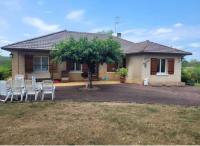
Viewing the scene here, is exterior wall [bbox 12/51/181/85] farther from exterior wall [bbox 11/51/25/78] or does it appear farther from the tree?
the tree

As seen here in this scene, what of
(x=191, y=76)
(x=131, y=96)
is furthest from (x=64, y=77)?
(x=191, y=76)

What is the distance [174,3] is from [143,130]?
16389 mm

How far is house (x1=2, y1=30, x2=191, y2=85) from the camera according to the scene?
1875cm

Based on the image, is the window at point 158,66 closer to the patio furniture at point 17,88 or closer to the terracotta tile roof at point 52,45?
the terracotta tile roof at point 52,45

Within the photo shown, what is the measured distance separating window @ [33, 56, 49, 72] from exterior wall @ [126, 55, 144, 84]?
768 centimetres

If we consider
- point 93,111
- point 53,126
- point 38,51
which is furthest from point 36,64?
point 53,126

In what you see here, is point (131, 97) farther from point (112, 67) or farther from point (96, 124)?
point (112, 67)

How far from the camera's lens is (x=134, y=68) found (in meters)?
20.8

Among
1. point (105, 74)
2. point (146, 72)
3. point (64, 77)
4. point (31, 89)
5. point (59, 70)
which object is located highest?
point (59, 70)

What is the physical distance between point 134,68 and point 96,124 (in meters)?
14.3

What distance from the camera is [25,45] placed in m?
18.8

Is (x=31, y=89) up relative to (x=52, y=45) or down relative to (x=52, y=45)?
down

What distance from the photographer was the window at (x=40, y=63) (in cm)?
1942

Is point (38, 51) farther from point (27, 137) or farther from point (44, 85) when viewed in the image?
point (27, 137)
